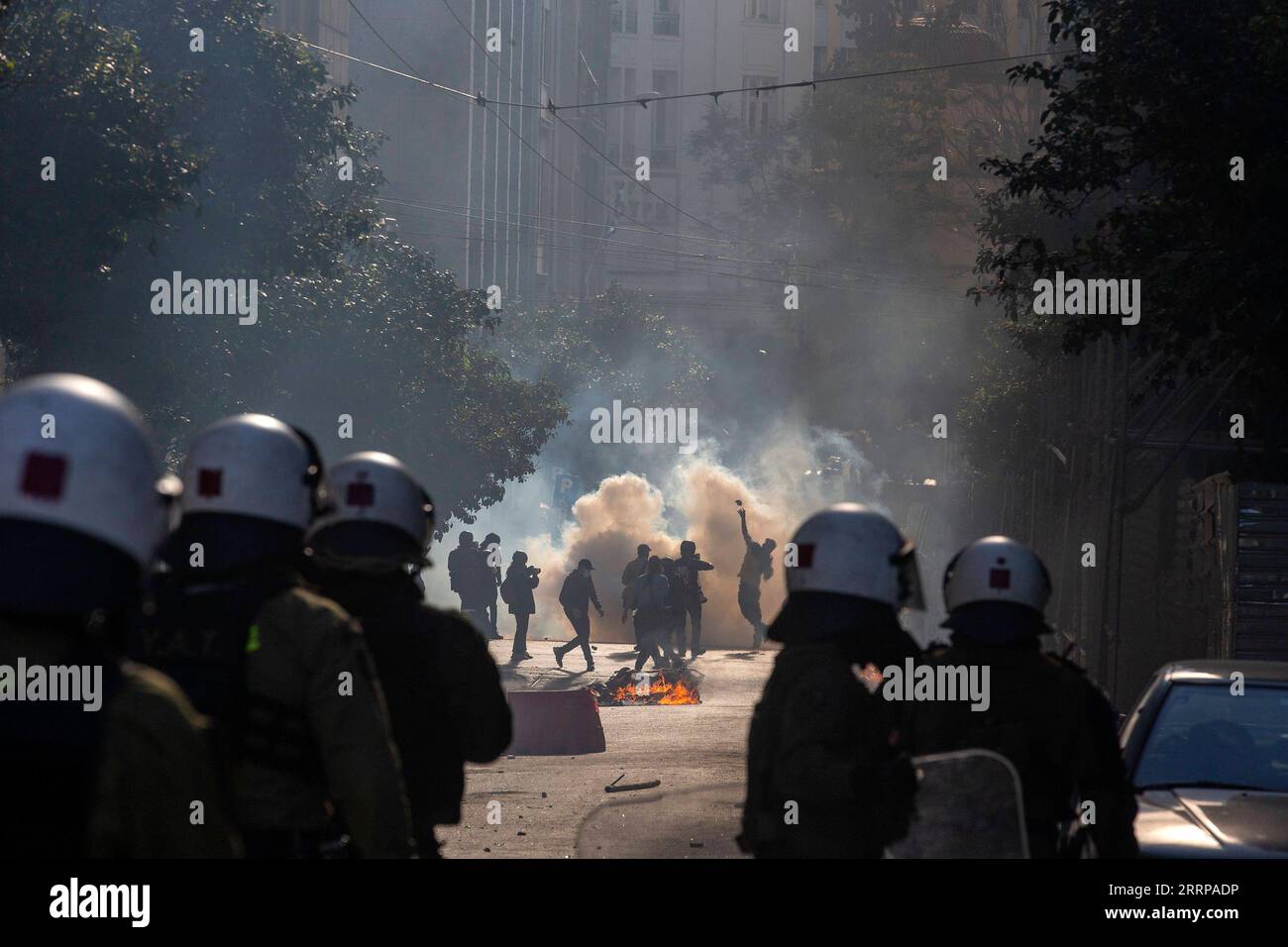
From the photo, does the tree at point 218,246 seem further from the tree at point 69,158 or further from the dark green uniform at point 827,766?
the dark green uniform at point 827,766

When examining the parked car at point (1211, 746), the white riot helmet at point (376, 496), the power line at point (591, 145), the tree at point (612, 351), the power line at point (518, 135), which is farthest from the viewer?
the tree at point (612, 351)

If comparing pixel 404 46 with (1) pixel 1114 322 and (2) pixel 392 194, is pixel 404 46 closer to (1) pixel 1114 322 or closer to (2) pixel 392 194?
(2) pixel 392 194

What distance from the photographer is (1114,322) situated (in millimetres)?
11664

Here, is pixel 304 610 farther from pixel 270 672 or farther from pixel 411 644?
pixel 411 644

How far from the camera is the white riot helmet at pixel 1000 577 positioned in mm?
4508

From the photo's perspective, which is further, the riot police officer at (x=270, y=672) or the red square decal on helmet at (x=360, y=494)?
the red square decal on helmet at (x=360, y=494)

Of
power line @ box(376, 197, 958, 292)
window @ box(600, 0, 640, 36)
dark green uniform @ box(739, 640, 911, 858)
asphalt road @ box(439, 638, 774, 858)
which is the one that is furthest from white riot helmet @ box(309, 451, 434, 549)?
window @ box(600, 0, 640, 36)

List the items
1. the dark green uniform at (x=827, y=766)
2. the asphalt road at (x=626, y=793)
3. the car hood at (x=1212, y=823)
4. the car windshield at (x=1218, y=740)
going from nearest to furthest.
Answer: the dark green uniform at (x=827, y=766) < the car hood at (x=1212, y=823) < the car windshield at (x=1218, y=740) < the asphalt road at (x=626, y=793)

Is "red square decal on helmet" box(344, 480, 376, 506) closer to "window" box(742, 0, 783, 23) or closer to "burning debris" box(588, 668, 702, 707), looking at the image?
"burning debris" box(588, 668, 702, 707)

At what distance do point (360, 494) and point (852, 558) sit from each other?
129 cm

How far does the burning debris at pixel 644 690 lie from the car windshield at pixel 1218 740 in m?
12.4

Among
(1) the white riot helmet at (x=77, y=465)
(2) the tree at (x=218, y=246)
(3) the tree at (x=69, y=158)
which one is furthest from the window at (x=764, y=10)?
(1) the white riot helmet at (x=77, y=465)

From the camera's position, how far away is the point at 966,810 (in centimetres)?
372

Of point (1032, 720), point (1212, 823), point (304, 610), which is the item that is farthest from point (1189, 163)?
point (304, 610)
